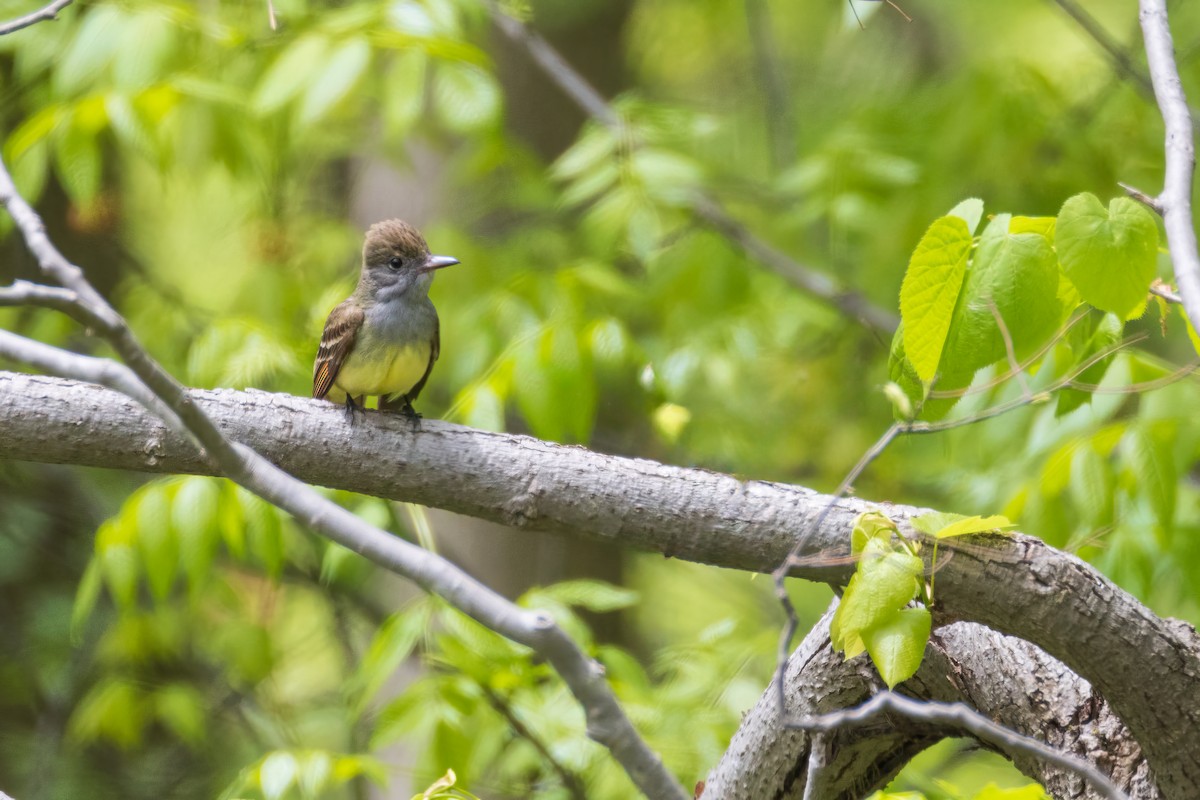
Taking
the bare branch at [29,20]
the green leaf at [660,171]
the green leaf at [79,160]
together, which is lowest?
the green leaf at [660,171]

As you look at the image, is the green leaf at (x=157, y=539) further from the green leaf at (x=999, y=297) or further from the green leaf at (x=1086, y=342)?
the green leaf at (x=1086, y=342)

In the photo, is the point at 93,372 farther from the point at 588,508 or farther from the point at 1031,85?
the point at 1031,85

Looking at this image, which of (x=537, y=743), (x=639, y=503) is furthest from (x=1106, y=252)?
(x=537, y=743)

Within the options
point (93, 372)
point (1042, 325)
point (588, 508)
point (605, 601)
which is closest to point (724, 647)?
point (605, 601)

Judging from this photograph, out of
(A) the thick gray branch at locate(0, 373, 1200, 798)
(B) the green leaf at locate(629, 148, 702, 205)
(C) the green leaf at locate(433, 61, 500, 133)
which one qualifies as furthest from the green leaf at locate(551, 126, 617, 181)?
(A) the thick gray branch at locate(0, 373, 1200, 798)

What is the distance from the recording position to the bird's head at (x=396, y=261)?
15.3ft

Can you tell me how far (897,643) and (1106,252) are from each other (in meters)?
0.86

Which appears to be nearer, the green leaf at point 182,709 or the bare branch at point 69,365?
the bare branch at point 69,365

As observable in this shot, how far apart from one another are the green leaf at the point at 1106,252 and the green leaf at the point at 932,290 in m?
0.22

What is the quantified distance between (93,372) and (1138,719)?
2.31 metres

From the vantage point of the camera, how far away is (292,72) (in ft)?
15.0

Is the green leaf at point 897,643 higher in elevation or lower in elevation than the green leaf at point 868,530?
lower

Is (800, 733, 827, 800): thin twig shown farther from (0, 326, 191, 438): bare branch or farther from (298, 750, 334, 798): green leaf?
(298, 750, 334, 798): green leaf

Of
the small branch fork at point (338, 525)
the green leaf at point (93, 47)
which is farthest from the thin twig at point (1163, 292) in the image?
the green leaf at point (93, 47)
